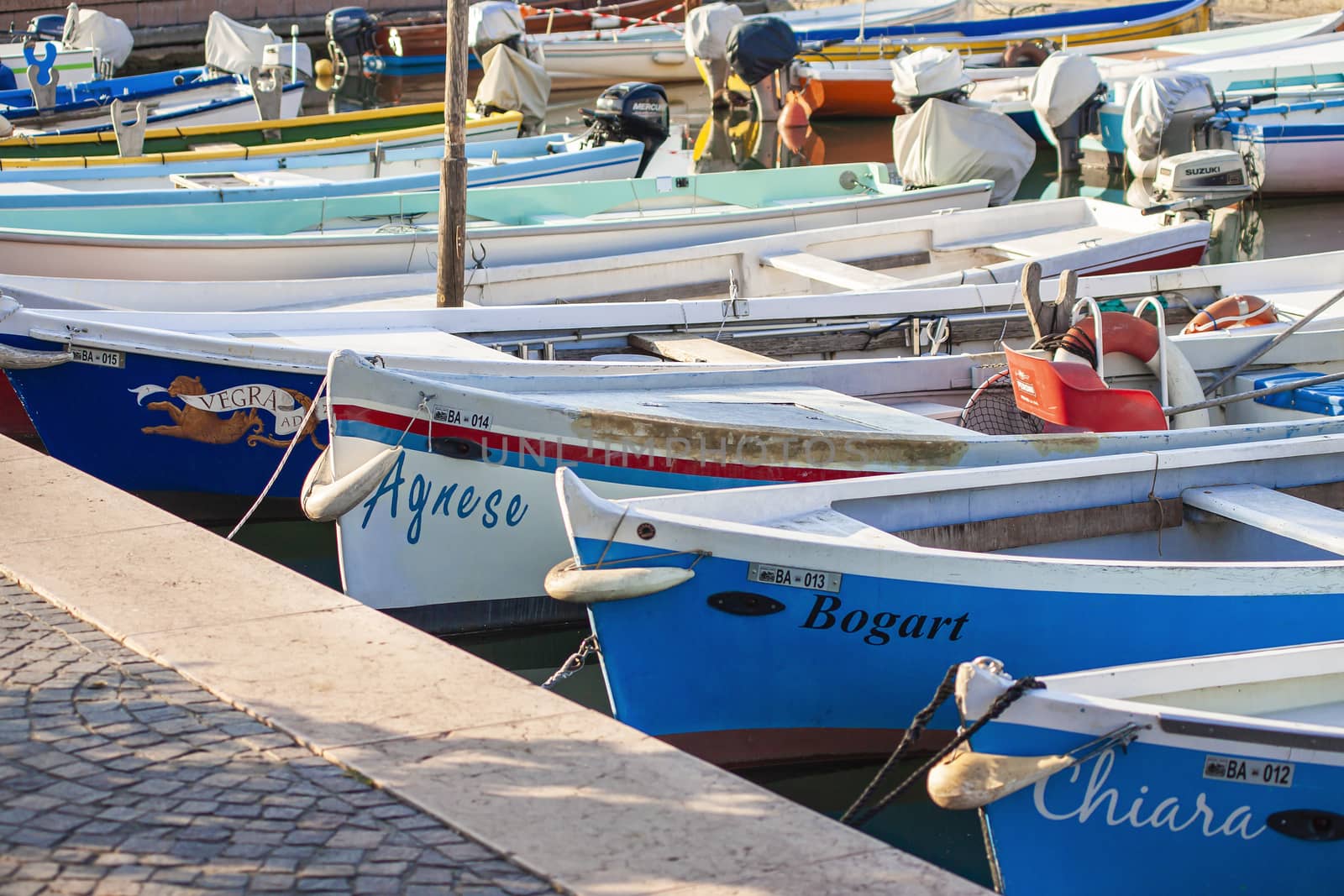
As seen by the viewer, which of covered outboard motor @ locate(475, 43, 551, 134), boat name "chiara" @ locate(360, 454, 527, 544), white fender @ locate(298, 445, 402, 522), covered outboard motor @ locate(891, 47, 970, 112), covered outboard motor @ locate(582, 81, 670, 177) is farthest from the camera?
covered outboard motor @ locate(475, 43, 551, 134)

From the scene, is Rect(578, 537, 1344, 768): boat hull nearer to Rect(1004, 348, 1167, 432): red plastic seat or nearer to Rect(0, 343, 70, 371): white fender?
Rect(1004, 348, 1167, 432): red plastic seat

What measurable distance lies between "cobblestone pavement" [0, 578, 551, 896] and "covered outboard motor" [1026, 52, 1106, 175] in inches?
749

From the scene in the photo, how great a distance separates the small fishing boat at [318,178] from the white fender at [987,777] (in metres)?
9.54

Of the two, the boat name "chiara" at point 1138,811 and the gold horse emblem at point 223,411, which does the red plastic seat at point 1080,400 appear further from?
the gold horse emblem at point 223,411

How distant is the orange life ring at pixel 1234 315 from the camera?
9711 mm

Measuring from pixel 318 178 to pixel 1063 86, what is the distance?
10.9m

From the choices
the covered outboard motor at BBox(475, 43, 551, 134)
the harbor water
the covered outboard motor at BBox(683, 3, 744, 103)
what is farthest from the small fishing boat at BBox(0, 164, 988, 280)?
the covered outboard motor at BBox(683, 3, 744, 103)

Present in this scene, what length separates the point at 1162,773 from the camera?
4.82m

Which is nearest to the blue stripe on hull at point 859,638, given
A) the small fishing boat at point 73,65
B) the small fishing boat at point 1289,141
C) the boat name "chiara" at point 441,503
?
the boat name "chiara" at point 441,503

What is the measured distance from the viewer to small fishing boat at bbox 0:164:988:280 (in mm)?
11234

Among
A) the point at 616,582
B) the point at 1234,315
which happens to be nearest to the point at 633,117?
the point at 1234,315

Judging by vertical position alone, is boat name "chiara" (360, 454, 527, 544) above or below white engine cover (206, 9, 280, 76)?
below

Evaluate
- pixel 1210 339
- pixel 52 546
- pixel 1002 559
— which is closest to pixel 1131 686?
pixel 1002 559

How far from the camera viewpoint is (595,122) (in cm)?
1647
